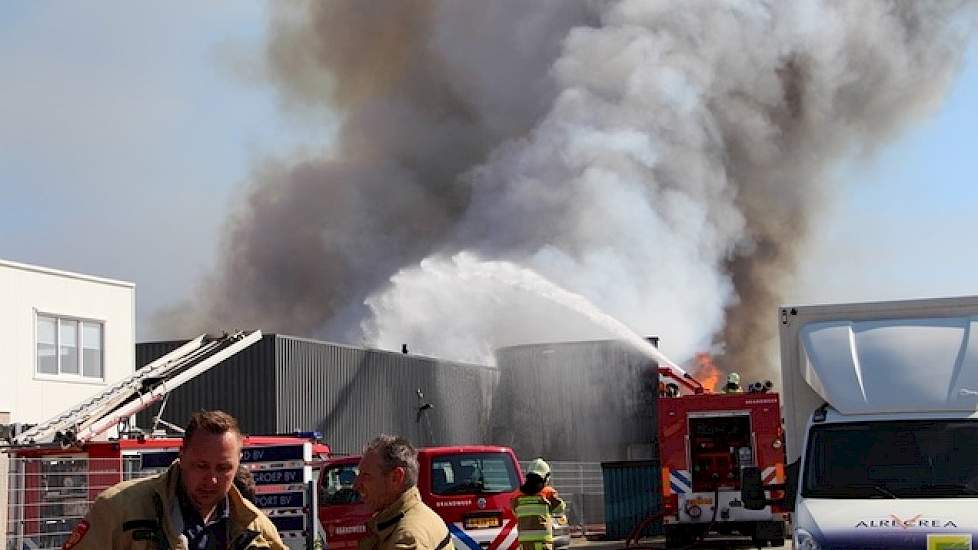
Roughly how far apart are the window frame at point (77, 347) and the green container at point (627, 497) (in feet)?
32.6

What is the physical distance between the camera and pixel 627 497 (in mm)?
24938

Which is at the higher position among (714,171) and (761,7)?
(761,7)

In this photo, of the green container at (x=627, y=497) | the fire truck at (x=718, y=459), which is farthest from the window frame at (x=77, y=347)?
the fire truck at (x=718, y=459)

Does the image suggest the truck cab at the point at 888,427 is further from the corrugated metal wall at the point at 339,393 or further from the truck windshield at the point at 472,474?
the corrugated metal wall at the point at 339,393

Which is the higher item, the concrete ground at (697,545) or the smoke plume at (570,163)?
the smoke plume at (570,163)

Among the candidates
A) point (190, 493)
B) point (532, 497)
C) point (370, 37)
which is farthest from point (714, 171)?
point (190, 493)

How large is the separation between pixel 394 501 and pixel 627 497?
67.5 feet

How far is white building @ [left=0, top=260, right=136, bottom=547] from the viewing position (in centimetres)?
2319

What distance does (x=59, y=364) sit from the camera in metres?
24.3

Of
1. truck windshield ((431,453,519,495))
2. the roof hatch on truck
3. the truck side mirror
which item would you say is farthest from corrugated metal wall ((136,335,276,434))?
the truck side mirror

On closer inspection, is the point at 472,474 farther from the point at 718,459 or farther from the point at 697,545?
the point at 697,545

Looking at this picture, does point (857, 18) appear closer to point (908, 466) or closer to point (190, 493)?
point (908, 466)

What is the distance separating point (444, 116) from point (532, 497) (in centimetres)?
3541

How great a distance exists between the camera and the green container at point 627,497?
24844 millimetres
